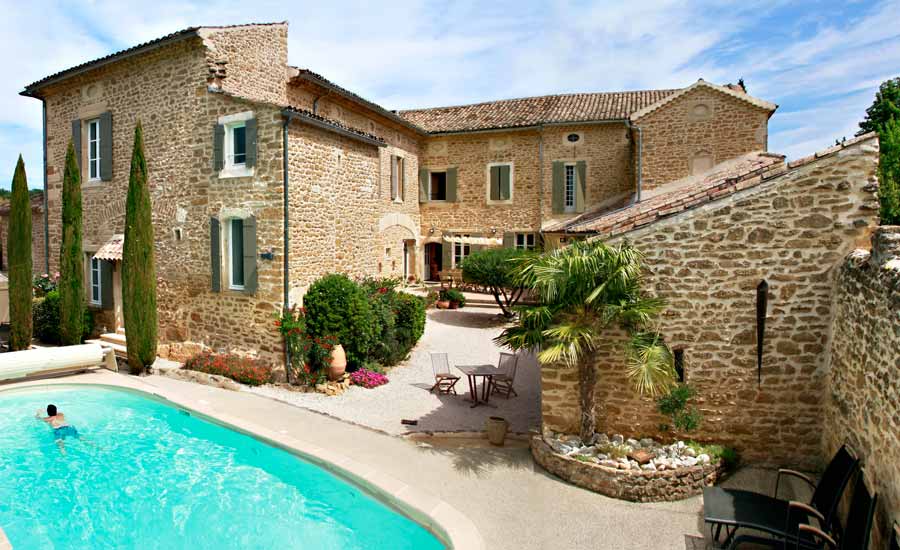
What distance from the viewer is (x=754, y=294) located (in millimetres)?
7059

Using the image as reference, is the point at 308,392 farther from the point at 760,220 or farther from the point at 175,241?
the point at 760,220

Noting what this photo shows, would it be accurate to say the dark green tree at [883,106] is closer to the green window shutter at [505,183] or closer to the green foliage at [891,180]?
the green foliage at [891,180]

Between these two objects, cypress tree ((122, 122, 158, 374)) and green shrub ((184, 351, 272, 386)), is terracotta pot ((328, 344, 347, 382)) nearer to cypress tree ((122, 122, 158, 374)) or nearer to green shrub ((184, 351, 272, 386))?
green shrub ((184, 351, 272, 386))

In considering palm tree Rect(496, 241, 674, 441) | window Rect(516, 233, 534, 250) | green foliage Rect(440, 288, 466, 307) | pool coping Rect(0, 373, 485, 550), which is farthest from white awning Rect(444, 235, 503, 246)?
palm tree Rect(496, 241, 674, 441)

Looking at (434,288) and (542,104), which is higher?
(542,104)

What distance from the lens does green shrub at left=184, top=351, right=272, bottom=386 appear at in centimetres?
1167

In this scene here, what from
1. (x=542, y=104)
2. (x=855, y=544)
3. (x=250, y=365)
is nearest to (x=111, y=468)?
(x=250, y=365)

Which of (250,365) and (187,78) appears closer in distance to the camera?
(250,365)

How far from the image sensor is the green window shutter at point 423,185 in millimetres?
22391

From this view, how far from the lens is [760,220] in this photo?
697 centimetres

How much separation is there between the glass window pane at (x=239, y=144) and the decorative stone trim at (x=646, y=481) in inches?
378

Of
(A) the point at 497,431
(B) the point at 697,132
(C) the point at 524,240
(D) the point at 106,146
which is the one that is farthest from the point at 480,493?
(C) the point at 524,240

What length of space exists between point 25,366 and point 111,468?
5434 mm

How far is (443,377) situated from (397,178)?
35.7 feet
